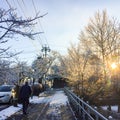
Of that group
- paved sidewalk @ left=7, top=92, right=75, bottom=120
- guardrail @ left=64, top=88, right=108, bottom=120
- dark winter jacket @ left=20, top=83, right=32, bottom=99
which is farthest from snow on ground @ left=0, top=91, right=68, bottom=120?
guardrail @ left=64, top=88, right=108, bottom=120

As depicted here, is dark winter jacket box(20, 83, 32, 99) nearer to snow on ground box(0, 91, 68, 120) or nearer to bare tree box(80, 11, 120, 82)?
snow on ground box(0, 91, 68, 120)

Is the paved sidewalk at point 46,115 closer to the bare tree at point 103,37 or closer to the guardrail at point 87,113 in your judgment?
the guardrail at point 87,113

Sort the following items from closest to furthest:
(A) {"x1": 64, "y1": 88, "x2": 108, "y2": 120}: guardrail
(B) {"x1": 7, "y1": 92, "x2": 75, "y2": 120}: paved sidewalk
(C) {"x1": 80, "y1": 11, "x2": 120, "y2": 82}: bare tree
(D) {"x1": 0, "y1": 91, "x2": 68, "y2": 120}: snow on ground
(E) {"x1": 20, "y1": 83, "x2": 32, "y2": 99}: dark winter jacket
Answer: (A) {"x1": 64, "y1": 88, "x2": 108, "y2": 120}: guardrail
(B) {"x1": 7, "y1": 92, "x2": 75, "y2": 120}: paved sidewalk
(D) {"x1": 0, "y1": 91, "x2": 68, "y2": 120}: snow on ground
(E) {"x1": 20, "y1": 83, "x2": 32, "y2": 99}: dark winter jacket
(C) {"x1": 80, "y1": 11, "x2": 120, "y2": 82}: bare tree

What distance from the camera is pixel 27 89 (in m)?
23.6

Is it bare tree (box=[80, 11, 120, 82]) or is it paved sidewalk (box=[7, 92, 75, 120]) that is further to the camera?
bare tree (box=[80, 11, 120, 82])

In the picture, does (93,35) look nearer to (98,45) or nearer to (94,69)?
(98,45)

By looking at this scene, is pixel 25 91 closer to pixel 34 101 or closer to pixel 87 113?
pixel 87 113

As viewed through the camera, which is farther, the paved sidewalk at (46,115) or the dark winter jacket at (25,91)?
the dark winter jacket at (25,91)

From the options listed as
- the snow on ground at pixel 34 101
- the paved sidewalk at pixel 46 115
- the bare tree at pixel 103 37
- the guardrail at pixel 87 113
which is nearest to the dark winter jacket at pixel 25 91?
the paved sidewalk at pixel 46 115

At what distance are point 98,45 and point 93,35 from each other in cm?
175

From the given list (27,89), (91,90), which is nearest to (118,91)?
(91,90)

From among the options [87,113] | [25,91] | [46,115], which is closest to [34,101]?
[25,91]

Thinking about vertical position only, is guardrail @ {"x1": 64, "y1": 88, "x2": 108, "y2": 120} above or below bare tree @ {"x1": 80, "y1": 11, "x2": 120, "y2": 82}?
below

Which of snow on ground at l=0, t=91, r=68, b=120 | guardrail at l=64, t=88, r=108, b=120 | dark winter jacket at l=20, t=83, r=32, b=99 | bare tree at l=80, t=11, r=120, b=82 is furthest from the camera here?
bare tree at l=80, t=11, r=120, b=82
